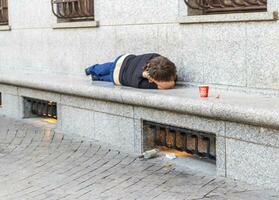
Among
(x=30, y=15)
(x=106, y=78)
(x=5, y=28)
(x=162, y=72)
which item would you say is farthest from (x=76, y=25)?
(x=5, y=28)

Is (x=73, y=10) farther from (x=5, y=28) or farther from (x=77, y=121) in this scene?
(x=5, y=28)

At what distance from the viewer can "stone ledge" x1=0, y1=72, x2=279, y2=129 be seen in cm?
537

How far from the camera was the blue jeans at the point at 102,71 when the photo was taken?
8141 millimetres

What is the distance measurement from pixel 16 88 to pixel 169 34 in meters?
3.56

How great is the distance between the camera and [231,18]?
21.5ft

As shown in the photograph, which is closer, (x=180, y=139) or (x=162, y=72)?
(x=180, y=139)

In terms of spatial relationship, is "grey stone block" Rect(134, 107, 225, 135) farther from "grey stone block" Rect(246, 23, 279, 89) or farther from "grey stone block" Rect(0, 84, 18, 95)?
"grey stone block" Rect(0, 84, 18, 95)

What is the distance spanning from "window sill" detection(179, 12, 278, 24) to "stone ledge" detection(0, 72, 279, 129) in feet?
2.53

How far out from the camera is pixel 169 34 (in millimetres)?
7516

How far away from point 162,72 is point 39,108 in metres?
3.42

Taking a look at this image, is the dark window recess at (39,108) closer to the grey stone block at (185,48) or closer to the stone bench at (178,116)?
the stone bench at (178,116)

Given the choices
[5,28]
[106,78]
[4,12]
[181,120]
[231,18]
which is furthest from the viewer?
→ [4,12]

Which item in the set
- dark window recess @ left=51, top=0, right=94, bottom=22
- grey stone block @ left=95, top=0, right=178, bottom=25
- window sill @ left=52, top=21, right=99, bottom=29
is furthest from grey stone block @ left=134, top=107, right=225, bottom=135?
dark window recess @ left=51, top=0, right=94, bottom=22

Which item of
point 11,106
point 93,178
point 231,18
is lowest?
point 93,178
